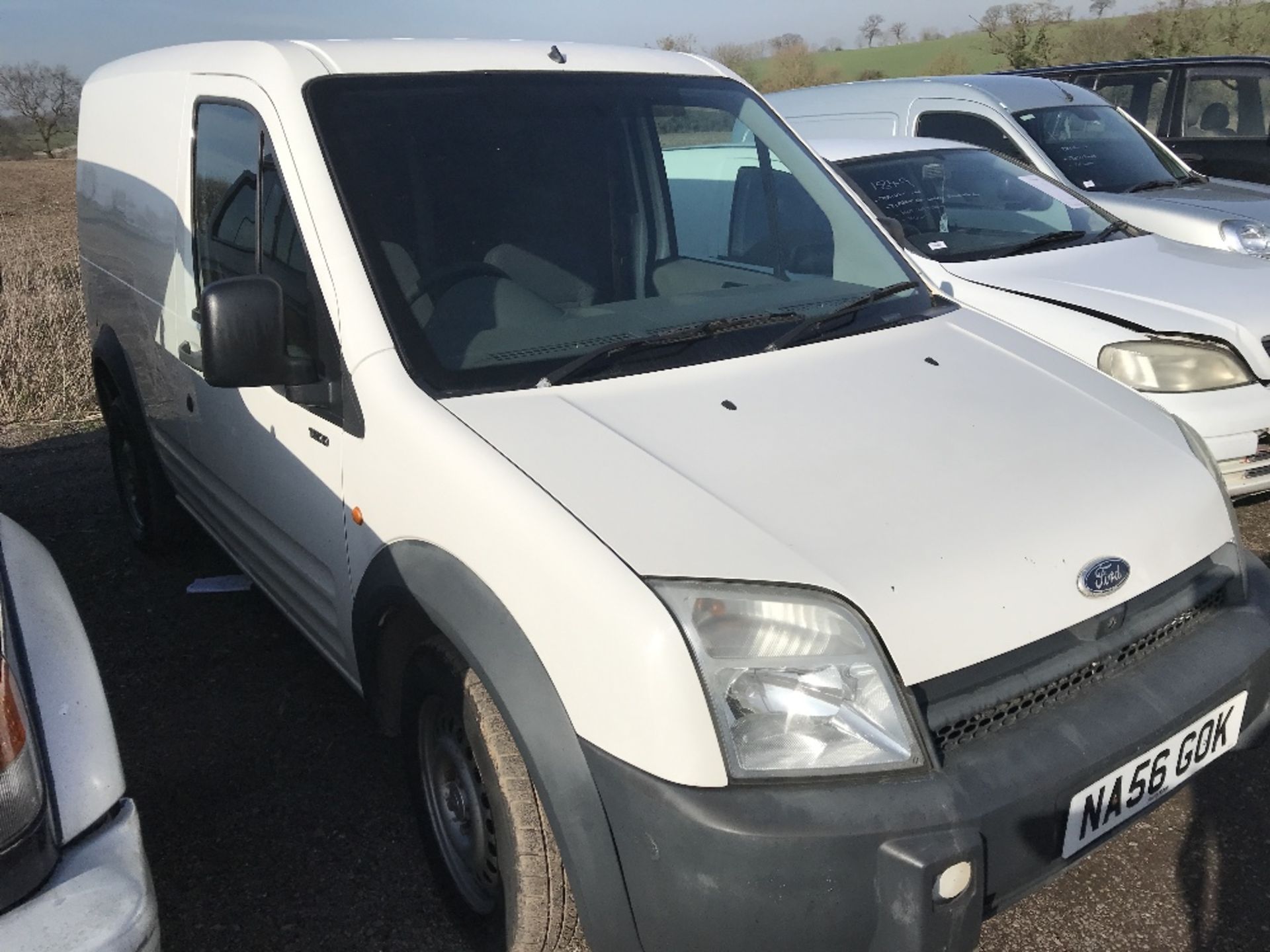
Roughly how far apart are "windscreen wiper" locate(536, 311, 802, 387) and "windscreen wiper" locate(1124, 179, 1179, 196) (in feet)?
16.8

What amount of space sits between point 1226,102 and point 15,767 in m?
10.2

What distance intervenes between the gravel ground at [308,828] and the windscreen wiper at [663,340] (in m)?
1.13

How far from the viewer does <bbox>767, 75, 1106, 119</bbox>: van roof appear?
7098 millimetres

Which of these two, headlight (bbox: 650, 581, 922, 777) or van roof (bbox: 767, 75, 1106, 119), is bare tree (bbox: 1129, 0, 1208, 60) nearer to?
van roof (bbox: 767, 75, 1106, 119)

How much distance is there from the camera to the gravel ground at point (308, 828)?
7.88 ft

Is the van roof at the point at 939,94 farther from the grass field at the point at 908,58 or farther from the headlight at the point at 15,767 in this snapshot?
the grass field at the point at 908,58

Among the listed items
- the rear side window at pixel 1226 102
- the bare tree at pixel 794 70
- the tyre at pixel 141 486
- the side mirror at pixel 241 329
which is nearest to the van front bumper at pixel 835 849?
the side mirror at pixel 241 329

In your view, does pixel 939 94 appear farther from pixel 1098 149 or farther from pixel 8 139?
pixel 8 139

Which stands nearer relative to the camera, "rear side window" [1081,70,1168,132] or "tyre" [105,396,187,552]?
"tyre" [105,396,187,552]

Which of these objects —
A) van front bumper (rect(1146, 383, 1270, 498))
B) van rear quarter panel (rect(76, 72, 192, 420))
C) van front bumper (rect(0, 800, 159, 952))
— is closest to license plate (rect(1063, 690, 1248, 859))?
van front bumper (rect(0, 800, 159, 952))

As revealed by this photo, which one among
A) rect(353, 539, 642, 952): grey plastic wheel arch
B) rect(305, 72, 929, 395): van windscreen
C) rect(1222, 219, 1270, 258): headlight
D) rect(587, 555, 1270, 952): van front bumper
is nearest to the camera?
rect(587, 555, 1270, 952): van front bumper

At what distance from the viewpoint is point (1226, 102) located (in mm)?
9180

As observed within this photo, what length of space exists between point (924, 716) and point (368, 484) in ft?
3.95

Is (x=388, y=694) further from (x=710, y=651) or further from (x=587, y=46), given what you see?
(x=587, y=46)
